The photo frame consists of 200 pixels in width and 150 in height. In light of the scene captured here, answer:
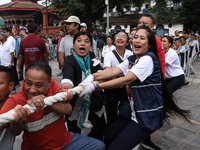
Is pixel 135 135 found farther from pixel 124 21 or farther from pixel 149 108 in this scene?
pixel 124 21

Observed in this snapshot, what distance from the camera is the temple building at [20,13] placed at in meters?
36.9

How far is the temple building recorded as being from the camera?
36938mm

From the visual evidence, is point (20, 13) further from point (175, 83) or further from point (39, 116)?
point (39, 116)

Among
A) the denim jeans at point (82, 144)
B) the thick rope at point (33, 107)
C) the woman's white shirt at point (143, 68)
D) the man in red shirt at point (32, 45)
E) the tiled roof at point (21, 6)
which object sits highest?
the tiled roof at point (21, 6)

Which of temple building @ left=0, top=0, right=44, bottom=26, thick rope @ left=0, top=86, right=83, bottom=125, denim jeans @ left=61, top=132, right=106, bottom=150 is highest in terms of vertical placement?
temple building @ left=0, top=0, right=44, bottom=26

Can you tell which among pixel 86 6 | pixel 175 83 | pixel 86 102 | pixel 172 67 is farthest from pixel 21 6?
pixel 86 102

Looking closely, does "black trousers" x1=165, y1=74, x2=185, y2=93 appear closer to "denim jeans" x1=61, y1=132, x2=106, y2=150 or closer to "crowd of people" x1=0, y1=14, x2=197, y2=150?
"crowd of people" x1=0, y1=14, x2=197, y2=150

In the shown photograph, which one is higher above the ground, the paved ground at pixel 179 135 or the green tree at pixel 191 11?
the green tree at pixel 191 11

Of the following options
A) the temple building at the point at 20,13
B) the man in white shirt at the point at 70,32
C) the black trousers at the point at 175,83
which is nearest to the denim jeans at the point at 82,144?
the black trousers at the point at 175,83

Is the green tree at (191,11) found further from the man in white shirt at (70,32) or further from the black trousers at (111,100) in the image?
the black trousers at (111,100)

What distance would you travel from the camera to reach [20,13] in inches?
1499

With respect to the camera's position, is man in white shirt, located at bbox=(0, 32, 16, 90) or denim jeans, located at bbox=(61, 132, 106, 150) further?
man in white shirt, located at bbox=(0, 32, 16, 90)

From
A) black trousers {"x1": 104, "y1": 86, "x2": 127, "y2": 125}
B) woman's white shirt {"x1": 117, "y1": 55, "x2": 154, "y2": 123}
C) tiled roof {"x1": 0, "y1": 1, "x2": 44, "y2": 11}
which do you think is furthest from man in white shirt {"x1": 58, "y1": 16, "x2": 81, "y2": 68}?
tiled roof {"x1": 0, "y1": 1, "x2": 44, "y2": 11}

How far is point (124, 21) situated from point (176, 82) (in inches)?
1099
